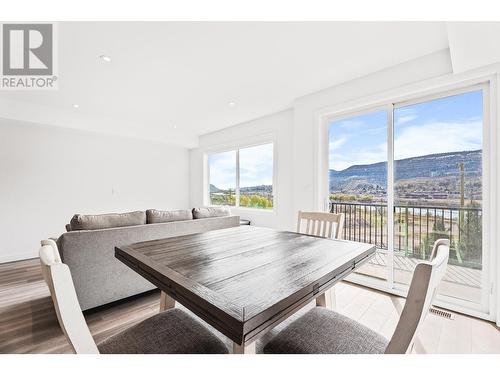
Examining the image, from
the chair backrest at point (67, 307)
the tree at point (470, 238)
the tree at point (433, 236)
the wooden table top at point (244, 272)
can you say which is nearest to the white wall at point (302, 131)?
the tree at point (433, 236)

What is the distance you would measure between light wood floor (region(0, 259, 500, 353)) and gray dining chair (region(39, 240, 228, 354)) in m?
0.37

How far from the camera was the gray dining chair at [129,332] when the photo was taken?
59 centimetres

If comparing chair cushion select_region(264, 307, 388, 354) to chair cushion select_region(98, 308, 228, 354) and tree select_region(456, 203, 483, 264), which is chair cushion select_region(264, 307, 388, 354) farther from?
tree select_region(456, 203, 483, 264)

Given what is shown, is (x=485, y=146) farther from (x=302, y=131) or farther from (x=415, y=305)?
(x=415, y=305)

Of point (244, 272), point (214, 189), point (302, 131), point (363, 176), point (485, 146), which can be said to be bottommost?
point (244, 272)

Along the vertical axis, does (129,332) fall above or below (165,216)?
below

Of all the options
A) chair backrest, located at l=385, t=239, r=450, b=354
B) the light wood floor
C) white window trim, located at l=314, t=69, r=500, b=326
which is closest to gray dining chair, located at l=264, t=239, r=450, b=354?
chair backrest, located at l=385, t=239, r=450, b=354

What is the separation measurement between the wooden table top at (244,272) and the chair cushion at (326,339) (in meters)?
0.23

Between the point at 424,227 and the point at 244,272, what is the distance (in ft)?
7.90

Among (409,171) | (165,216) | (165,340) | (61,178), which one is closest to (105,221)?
(165,216)

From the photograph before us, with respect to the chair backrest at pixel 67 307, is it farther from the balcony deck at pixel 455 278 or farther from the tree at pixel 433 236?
the tree at pixel 433 236

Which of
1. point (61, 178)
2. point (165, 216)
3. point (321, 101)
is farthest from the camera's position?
point (61, 178)

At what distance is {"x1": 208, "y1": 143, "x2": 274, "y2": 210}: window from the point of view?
166 inches

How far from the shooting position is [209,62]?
236cm
